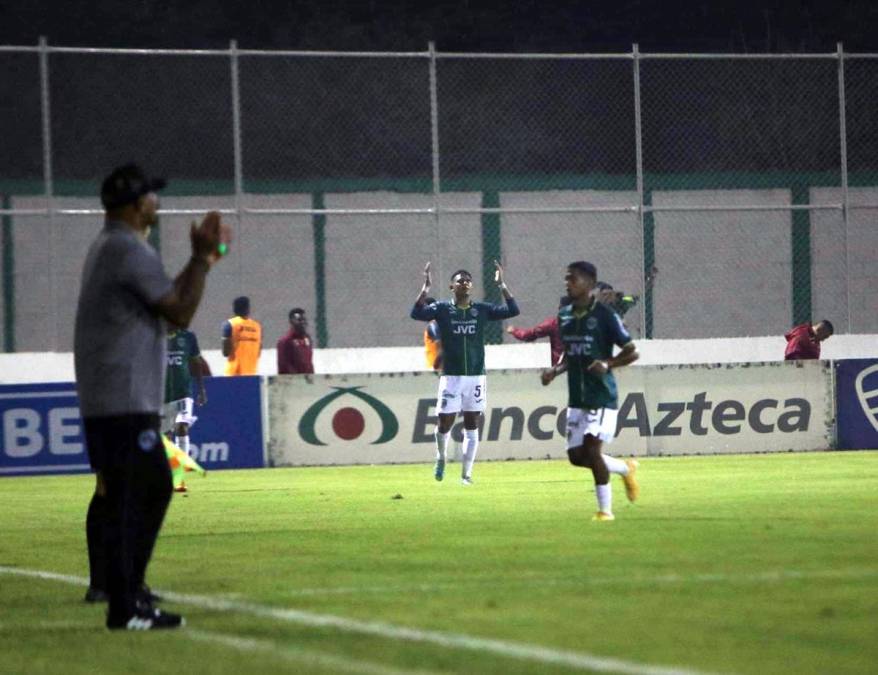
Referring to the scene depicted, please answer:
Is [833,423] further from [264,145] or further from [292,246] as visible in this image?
[264,145]

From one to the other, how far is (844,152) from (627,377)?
15.8 feet

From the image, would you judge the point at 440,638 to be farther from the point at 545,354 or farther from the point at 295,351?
the point at 545,354

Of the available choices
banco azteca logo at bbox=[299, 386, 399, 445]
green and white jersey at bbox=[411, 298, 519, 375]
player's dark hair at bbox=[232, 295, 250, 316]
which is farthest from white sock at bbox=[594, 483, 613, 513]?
player's dark hair at bbox=[232, 295, 250, 316]

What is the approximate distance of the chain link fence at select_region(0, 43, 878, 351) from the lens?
29.7 metres

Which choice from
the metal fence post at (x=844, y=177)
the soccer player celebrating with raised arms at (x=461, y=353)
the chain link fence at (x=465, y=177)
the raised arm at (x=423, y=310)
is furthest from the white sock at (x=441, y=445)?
the metal fence post at (x=844, y=177)

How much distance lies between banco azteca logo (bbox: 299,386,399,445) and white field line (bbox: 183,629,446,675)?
55.3 ft

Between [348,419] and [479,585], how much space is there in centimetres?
1547

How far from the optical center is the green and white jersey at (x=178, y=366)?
2198 cm

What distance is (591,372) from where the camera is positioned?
14922 millimetres

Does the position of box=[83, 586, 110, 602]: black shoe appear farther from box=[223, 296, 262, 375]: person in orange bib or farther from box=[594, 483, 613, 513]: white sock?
box=[223, 296, 262, 375]: person in orange bib

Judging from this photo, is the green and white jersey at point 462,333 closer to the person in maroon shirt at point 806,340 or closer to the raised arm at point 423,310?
the raised arm at point 423,310

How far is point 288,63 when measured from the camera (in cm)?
3275

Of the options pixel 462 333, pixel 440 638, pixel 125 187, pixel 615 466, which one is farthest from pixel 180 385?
pixel 440 638

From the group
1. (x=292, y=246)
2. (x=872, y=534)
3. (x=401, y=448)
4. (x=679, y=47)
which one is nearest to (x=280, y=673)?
(x=872, y=534)
